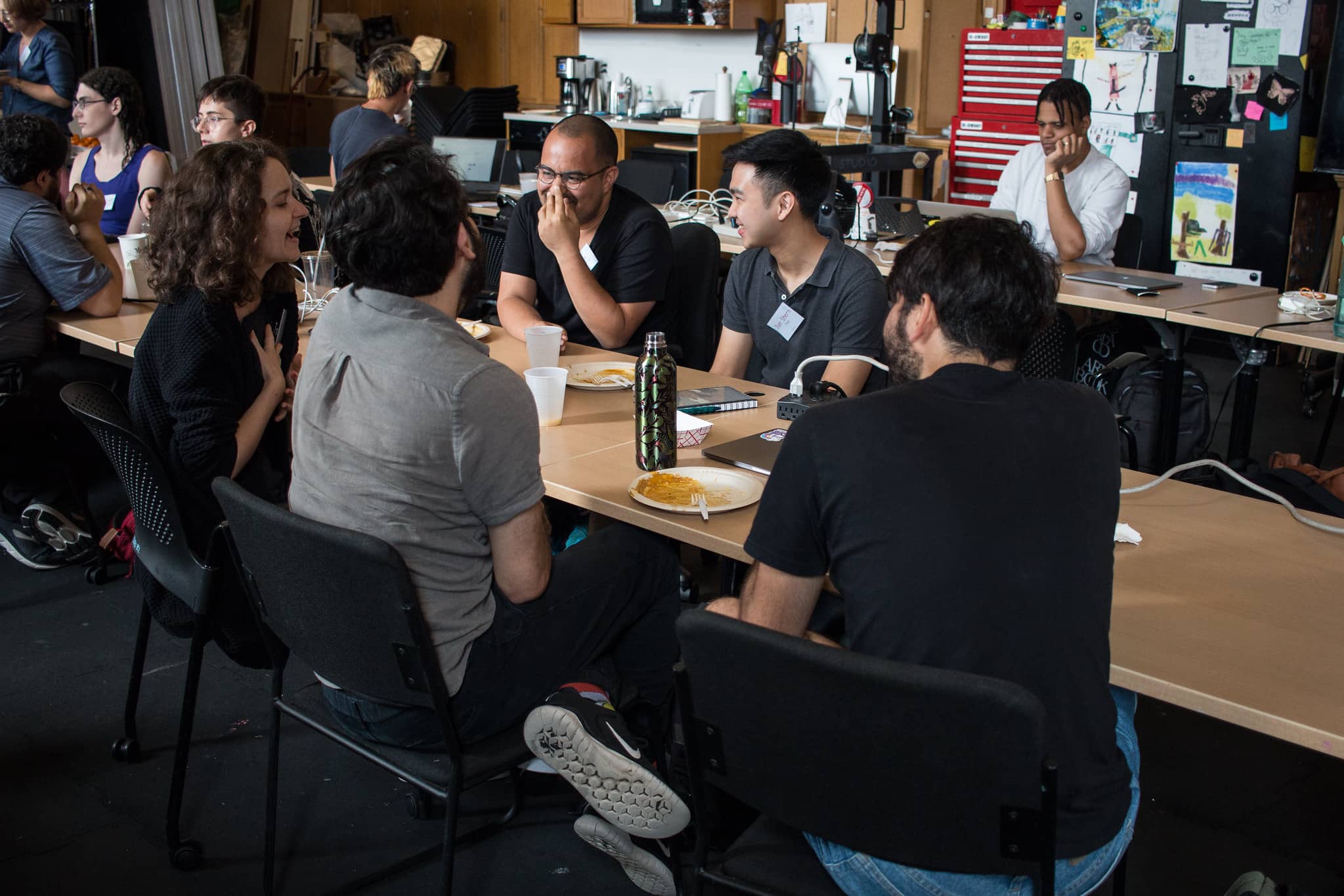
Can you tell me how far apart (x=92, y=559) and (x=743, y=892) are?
8.52 feet

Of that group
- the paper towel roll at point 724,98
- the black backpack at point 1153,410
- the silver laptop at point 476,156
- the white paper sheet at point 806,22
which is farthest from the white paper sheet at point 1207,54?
the silver laptop at point 476,156

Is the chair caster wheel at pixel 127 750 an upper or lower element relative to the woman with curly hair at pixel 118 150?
lower

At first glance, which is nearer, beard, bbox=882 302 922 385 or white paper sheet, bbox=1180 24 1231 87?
beard, bbox=882 302 922 385

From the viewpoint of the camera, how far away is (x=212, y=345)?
2.08 meters

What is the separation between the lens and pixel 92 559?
3.29 metres

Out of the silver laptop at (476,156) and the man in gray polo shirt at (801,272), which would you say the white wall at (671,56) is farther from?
the man in gray polo shirt at (801,272)

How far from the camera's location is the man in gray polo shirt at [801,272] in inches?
102

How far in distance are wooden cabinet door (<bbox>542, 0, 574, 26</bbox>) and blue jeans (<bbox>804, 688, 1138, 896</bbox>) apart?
24.7 feet

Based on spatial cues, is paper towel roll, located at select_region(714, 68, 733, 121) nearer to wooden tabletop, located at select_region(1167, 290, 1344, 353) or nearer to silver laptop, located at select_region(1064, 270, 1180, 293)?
silver laptop, located at select_region(1064, 270, 1180, 293)

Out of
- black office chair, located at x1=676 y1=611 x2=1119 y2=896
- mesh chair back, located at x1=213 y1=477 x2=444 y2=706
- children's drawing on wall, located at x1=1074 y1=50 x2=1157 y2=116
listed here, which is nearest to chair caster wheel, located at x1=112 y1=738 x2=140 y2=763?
mesh chair back, located at x1=213 y1=477 x2=444 y2=706

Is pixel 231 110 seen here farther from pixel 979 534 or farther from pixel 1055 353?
pixel 979 534

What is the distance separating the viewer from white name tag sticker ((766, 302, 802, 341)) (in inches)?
105

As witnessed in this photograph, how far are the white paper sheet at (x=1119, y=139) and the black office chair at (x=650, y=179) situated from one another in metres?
2.07

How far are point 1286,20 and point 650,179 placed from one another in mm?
2810
